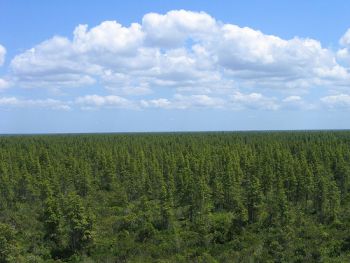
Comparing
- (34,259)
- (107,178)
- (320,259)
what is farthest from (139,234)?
(107,178)

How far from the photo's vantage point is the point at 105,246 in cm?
4500

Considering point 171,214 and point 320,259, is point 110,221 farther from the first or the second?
point 320,259

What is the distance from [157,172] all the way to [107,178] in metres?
16.2

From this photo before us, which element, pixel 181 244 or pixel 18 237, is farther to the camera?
pixel 18 237

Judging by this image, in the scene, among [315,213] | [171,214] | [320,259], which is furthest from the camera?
[315,213]

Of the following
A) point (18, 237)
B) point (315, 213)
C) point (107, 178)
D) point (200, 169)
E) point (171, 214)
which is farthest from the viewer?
point (107, 178)

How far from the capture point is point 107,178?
276 ft

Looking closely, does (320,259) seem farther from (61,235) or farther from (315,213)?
(61,235)

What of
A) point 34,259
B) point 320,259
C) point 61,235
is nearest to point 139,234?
point 61,235

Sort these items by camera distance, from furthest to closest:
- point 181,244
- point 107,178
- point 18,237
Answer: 1. point 107,178
2. point 18,237
3. point 181,244

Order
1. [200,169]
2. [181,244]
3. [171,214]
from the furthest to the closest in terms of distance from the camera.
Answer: [200,169] → [171,214] → [181,244]

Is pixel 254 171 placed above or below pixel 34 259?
above

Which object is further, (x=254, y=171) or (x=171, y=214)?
(x=254, y=171)

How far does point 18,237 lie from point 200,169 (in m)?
36.5
